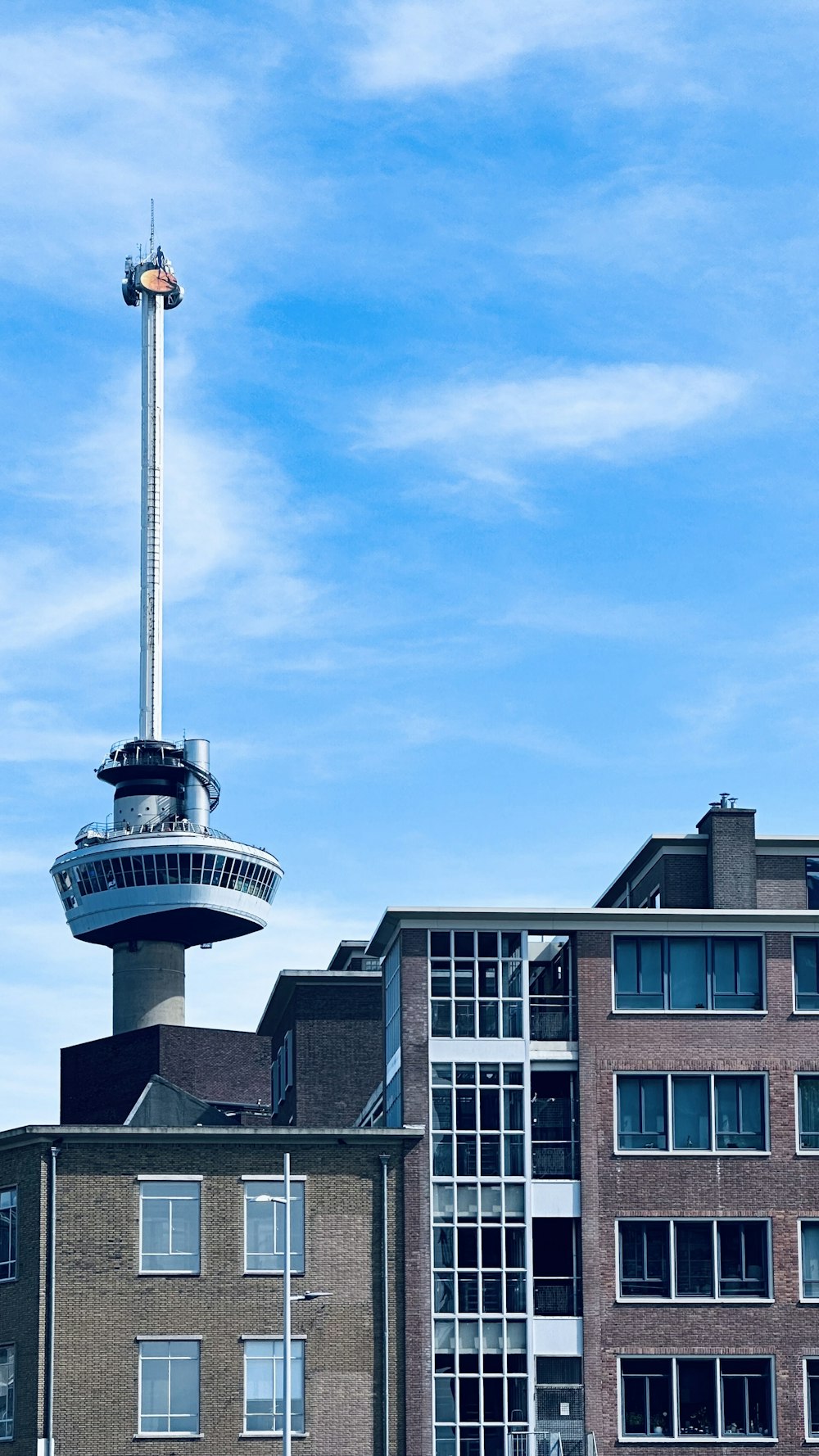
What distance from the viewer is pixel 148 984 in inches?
5989

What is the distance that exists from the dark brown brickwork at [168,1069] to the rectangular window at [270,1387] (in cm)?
5259

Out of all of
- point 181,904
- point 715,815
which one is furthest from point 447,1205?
point 181,904

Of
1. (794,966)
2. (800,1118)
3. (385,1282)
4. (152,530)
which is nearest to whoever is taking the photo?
(385,1282)

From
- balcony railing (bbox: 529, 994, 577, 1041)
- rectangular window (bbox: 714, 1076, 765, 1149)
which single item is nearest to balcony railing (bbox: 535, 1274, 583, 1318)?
rectangular window (bbox: 714, 1076, 765, 1149)

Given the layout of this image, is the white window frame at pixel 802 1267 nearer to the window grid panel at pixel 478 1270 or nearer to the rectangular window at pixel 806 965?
the rectangular window at pixel 806 965

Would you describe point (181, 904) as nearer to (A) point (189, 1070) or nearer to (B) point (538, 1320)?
(A) point (189, 1070)

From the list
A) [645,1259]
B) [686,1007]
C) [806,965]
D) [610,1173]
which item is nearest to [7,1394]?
[610,1173]

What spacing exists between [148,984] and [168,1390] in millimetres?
90571

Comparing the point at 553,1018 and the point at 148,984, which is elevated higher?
the point at 148,984

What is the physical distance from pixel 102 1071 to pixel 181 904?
30238 mm

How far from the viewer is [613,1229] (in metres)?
64.1

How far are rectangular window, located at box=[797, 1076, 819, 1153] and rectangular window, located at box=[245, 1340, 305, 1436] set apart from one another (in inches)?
594

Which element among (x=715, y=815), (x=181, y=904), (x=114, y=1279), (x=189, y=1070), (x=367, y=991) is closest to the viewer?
(x=114, y=1279)

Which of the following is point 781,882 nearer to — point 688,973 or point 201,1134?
point 688,973
